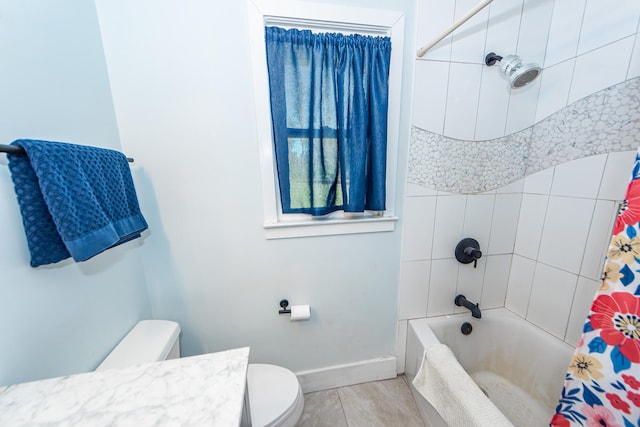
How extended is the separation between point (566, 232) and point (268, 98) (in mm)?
1636

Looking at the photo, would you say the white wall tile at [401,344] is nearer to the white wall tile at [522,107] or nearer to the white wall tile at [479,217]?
the white wall tile at [479,217]

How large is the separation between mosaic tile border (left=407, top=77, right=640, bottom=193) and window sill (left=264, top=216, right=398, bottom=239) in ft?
0.98

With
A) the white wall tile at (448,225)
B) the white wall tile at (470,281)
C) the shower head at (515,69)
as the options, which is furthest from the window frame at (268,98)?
the white wall tile at (470,281)

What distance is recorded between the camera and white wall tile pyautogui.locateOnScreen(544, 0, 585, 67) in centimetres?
101

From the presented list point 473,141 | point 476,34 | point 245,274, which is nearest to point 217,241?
point 245,274

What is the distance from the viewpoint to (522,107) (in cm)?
120

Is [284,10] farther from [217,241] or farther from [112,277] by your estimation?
[112,277]

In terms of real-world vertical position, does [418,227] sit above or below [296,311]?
above

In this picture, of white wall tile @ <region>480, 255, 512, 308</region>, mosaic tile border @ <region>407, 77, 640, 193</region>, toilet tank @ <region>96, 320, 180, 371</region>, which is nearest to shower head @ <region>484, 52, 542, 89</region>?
mosaic tile border @ <region>407, 77, 640, 193</region>

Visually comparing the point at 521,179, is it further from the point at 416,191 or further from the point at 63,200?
the point at 63,200

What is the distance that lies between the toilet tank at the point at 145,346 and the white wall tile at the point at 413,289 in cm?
123

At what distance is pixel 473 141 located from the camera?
1.20 metres

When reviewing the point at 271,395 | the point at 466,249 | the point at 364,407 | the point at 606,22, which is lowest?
the point at 364,407

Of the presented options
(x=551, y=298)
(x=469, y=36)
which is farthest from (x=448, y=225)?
(x=469, y=36)
